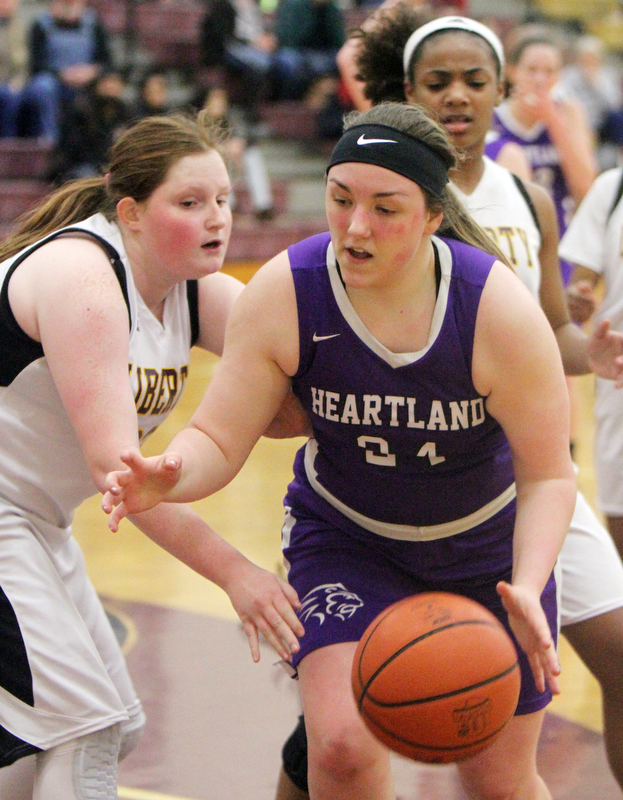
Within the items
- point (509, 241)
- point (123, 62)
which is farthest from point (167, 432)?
point (123, 62)

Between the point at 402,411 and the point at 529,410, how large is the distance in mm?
259

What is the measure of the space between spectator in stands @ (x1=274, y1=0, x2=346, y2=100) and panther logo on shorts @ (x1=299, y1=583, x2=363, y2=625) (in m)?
11.4

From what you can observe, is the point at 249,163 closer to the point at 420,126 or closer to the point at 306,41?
the point at 306,41

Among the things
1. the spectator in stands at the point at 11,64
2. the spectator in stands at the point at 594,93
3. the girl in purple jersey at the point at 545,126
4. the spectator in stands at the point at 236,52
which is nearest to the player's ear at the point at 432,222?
the girl in purple jersey at the point at 545,126

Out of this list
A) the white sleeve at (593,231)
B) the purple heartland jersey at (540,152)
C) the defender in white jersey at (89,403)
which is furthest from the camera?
the purple heartland jersey at (540,152)

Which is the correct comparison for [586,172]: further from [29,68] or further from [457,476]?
[29,68]

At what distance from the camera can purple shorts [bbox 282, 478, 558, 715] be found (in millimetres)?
2525

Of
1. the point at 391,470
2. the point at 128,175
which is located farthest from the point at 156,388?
the point at 391,470

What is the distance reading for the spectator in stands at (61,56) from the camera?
1137 centimetres

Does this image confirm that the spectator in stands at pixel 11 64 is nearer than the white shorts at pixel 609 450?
No

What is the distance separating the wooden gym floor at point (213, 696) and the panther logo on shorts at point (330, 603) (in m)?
1.15

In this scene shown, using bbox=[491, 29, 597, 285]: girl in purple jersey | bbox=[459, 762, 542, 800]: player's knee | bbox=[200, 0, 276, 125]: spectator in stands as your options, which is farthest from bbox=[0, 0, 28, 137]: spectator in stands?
bbox=[459, 762, 542, 800]: player's knee

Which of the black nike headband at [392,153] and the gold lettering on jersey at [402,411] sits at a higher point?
the black nike headband at [392,153]

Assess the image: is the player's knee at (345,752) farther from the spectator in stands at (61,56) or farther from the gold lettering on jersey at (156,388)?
the spectator in stands at (61,56)
